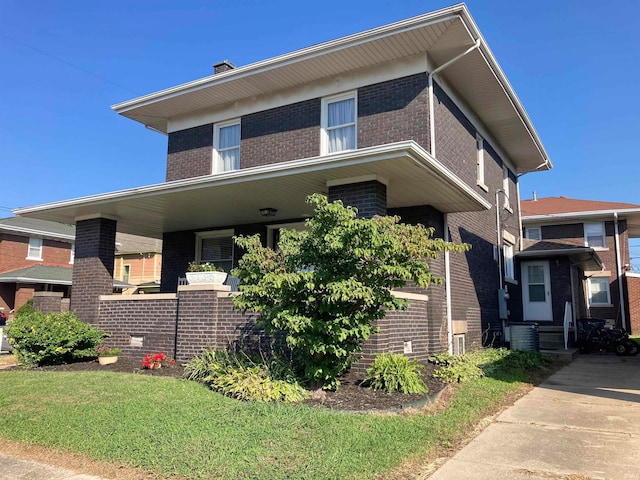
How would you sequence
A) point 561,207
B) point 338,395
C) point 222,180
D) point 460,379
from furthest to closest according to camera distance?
point 561,207
point 222,180
point 460,379
point 338,395

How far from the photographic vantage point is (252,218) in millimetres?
12953

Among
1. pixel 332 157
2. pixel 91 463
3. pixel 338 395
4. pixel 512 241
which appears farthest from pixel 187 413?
pixel 512 241

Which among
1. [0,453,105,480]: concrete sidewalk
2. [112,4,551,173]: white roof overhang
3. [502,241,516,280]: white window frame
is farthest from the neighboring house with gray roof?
[0,453,105,480]: concrete sidewalk


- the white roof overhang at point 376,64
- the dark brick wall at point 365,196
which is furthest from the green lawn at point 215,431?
the white roof overhang at point 376,64

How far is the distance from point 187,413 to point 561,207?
25945 mm

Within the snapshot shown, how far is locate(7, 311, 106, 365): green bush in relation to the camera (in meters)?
9.88

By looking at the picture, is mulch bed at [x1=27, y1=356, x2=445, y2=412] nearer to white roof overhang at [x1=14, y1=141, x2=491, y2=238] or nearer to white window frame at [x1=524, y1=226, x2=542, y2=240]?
white roof overhang at [x1=14, y1=141, x2=491, y2=238]

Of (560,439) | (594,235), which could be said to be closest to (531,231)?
(594,235)

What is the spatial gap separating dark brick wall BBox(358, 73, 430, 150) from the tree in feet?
13.8

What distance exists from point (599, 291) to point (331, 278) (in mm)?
23362

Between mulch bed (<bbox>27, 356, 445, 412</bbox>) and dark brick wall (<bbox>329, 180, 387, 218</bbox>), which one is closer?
mulch bed (<bbox>27, 356, 445, 412</bbox>)

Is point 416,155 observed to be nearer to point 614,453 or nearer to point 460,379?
point 460,379

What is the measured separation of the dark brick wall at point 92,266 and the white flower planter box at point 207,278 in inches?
132

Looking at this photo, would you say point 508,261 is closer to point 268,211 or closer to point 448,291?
point 448,291
